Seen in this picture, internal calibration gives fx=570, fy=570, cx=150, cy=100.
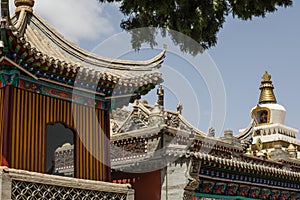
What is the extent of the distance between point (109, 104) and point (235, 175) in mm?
6166

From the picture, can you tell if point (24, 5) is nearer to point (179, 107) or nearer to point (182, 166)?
point (182, 166)

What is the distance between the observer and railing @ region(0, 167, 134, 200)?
30.0 feet

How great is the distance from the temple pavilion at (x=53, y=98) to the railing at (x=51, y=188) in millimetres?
16

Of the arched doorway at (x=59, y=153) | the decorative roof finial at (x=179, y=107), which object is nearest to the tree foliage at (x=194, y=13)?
the arched doorway at (x=59, y=153)

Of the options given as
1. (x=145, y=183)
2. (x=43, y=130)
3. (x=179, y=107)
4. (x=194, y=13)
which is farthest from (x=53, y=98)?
(x=179, y=107)

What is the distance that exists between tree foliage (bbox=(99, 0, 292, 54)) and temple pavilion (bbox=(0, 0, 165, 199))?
1.88 m

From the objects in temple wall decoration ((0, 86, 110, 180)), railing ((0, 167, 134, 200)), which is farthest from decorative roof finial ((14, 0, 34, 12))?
railing ((0, 167, 134, 200))

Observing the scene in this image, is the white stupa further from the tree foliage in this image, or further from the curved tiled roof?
the tree foliage

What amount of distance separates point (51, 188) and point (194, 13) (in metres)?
3.88

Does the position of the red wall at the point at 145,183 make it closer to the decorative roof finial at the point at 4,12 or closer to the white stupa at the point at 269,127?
the decorative roof finial at the point at 4,12

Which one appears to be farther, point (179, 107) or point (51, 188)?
point (179, 107)

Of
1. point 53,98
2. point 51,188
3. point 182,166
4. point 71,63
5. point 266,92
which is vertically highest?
point 266,92

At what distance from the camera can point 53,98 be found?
11.1 meters

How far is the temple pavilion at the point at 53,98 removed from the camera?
9.84 metres
